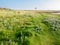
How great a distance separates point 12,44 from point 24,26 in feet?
12.8

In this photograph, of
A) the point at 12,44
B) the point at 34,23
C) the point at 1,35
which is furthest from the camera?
the point at 34,23

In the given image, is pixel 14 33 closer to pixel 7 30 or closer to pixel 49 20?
pixel 7 30

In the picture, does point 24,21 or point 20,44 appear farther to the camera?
point 24,21

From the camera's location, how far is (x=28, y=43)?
18531mm

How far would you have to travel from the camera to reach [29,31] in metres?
20.0

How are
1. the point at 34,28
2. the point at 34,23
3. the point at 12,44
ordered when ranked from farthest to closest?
1. the point at 34,23
2. the point at 34,28
3. the point at 12,44

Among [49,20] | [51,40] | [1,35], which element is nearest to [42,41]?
[51,40]

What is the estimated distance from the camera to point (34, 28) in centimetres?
2142

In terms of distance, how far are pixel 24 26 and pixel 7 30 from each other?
2.01 meters

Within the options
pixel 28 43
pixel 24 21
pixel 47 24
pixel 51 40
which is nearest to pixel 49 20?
pixel 47 24

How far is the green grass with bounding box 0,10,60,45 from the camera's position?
18828 millimetres

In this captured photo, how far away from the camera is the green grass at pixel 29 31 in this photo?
18.8 metres

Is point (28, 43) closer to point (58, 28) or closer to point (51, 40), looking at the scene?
point (51, 40)

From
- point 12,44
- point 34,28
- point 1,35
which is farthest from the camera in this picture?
point 34,28
